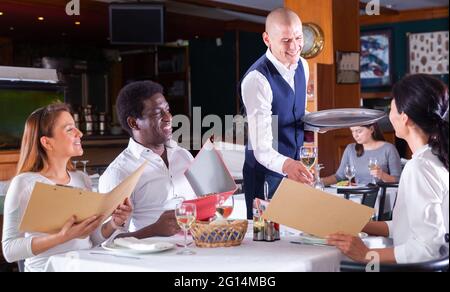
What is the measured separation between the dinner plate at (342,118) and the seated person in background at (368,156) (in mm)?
2047

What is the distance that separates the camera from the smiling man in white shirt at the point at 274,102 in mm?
2951

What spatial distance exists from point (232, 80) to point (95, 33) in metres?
2.65

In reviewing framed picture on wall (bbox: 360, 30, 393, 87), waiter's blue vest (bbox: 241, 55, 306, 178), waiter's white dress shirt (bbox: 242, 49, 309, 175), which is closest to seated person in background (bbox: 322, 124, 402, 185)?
waiter's blue vest (bbox: 241, 55, 306, 178)

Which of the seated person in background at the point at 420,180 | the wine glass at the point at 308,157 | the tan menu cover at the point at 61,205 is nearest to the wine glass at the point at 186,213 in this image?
the tan menu cover at the point at 61,205

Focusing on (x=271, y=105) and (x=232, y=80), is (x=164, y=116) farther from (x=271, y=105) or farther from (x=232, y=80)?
(x=232, y=80)

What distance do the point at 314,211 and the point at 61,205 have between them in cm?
73

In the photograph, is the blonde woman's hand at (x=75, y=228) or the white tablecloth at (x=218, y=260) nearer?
the white tablecloth at (x=218, y=260)

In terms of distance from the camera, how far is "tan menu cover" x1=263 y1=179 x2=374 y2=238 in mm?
1911

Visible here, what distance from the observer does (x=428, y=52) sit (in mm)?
10758

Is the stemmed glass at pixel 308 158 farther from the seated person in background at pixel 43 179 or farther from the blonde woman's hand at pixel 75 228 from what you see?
the blonde woman's hand at pixel 75 228

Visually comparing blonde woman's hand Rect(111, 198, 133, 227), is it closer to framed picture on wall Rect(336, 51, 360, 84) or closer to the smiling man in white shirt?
the smiling man in white shirt

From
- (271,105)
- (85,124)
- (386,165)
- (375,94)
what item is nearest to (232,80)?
(375,94)

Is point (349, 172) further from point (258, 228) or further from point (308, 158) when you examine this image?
point (258, 228)

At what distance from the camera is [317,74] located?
21.2ft
